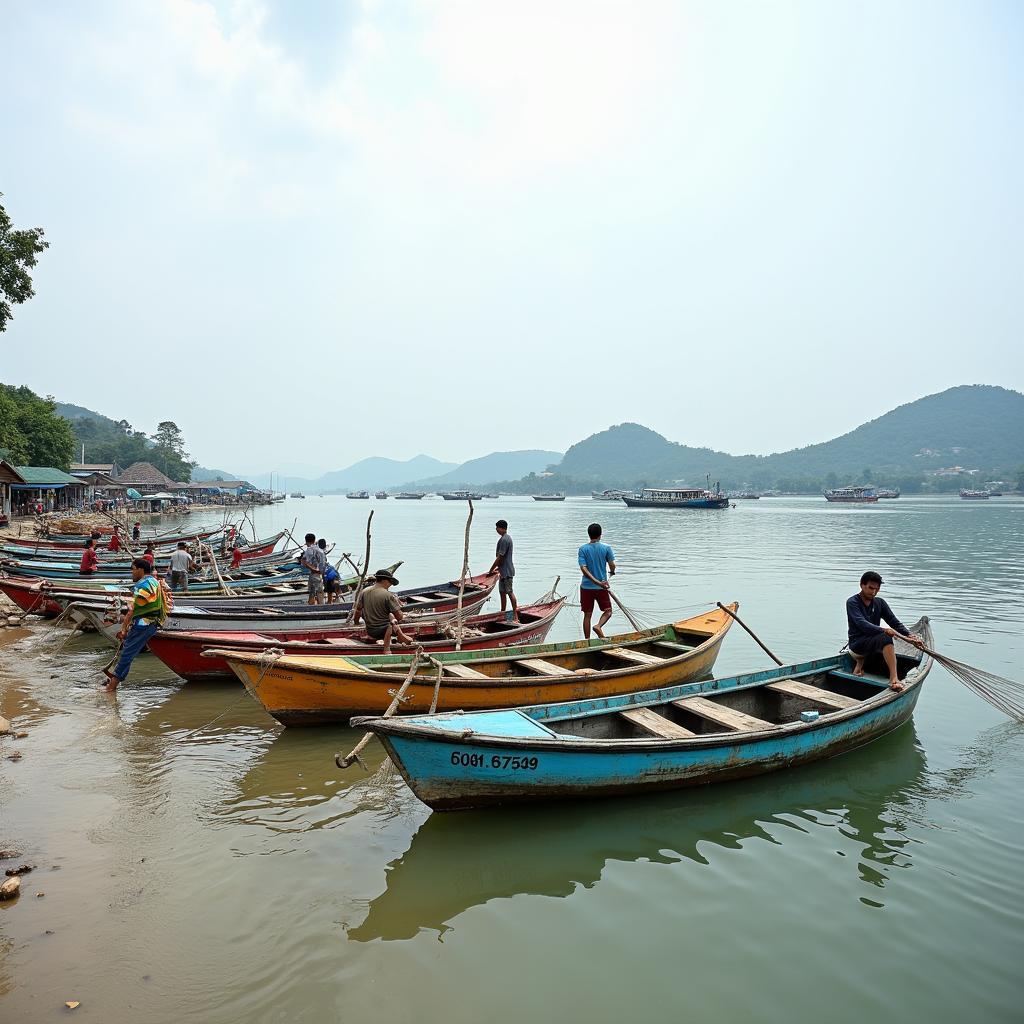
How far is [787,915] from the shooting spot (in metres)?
5.34

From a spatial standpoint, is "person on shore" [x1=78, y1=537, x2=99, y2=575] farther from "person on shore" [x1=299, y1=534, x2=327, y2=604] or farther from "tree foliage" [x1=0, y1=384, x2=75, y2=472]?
"tree foliage" [x1=0, y1=384, x2=75, y2=472]

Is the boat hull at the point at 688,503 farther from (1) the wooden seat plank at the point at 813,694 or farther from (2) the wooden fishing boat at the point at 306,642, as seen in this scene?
(1) the wooden seat plank at the point at 813,694

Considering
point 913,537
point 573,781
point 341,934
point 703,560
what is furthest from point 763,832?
point 913,537

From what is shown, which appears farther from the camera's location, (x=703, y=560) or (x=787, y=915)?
(x=703, y=560)

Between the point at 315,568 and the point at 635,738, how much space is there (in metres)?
9.99

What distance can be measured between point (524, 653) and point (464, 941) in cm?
496

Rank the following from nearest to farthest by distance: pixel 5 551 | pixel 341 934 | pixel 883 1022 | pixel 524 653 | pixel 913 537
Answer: pixel 883 1022
pixel 341 934
pixel 524 653
pixel 5 551
pixel 913 537

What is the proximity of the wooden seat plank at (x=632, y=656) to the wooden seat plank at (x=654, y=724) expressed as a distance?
213cm

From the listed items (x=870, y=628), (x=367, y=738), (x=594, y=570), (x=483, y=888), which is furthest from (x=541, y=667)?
(x=870, y=628)

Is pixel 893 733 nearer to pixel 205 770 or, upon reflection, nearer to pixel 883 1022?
pixel 883 1022

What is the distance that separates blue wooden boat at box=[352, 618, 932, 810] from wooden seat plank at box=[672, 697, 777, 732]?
12mm

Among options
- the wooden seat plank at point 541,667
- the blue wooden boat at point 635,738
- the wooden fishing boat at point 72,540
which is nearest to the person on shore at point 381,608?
the wooden seat plank at point 541,667

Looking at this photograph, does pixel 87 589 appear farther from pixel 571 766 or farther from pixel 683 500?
pixel 683 500

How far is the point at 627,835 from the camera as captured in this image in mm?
6398
